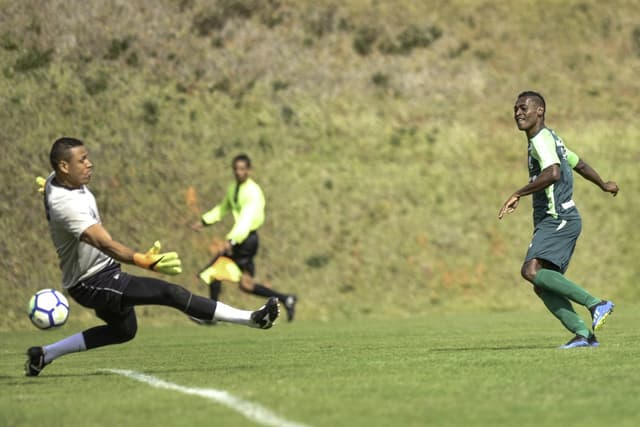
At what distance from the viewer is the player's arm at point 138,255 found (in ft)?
29.5

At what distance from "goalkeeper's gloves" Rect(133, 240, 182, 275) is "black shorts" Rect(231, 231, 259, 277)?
38.5 ft

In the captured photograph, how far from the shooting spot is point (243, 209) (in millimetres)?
20828

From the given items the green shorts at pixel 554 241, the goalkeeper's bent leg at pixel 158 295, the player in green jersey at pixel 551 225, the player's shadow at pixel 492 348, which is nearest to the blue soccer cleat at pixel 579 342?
the player in green jersey at pixel 551 225

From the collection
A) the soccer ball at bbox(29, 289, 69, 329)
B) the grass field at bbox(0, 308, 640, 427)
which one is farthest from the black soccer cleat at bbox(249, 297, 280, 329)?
the soccer ball at bbox(29, 289, 69, 329)

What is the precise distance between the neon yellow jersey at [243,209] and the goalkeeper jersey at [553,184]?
A: 31.5 feet

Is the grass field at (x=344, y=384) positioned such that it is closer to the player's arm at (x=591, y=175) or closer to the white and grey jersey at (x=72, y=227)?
the white and grey jersey at (x=72, y=227)

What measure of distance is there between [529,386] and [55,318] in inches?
169

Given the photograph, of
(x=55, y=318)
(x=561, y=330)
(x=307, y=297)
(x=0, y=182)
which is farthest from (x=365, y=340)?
(x=0, y=182)

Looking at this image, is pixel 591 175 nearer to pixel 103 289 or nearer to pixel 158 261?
pixel 158 261

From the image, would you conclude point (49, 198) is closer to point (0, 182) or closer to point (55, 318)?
point (55, 318)

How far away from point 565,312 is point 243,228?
391 inches

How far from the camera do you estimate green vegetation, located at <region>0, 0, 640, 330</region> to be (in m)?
26.1

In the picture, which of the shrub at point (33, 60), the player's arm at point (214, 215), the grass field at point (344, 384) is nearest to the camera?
the grass field at point (344, 384)

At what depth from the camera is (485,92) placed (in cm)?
3356
